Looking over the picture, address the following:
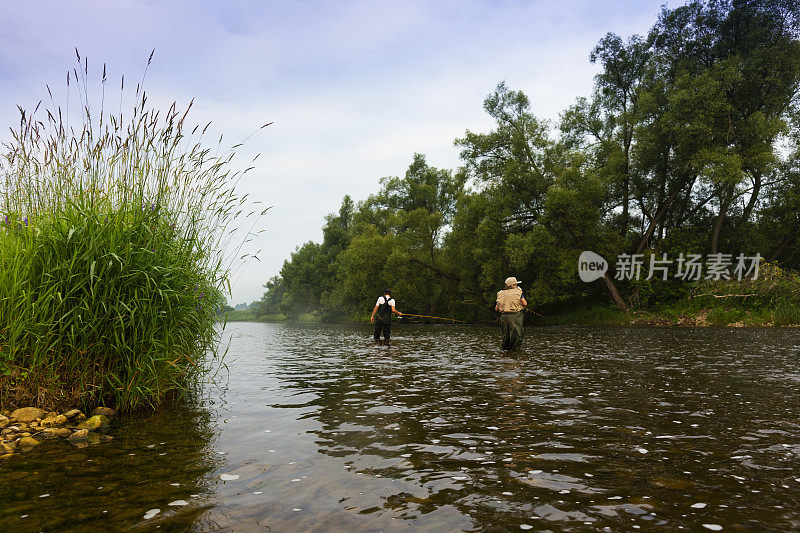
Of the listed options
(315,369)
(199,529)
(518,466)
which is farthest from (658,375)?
(199,529)

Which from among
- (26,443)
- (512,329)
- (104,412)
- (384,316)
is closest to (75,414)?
(104,412)

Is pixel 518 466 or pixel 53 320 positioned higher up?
pixel 53 320

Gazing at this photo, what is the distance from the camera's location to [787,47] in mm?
39969

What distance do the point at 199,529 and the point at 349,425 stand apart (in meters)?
3.80

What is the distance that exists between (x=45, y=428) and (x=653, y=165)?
4934 centimetres

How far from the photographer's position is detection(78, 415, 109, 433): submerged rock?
727cm

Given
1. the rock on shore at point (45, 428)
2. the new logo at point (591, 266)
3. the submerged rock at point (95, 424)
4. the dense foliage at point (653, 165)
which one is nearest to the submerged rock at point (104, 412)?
the rock on shore at point (45, 428)

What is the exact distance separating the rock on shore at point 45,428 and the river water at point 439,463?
27 centimetres

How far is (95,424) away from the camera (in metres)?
7.31

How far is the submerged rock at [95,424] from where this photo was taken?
7270 millimetres

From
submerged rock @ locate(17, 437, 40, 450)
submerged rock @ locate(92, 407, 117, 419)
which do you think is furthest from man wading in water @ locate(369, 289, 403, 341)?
submerged rock @ locate(17, 437, 40, 450)

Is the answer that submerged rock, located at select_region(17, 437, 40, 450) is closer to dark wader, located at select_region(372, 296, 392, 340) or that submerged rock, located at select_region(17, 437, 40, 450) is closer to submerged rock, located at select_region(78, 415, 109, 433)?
submerged rock, located at select_region(78, 415, 109, 433)

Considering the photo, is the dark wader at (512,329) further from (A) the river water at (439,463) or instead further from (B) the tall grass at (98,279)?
(B) the tall grass at (98,279)

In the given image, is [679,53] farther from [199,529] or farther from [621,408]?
[199,529]
